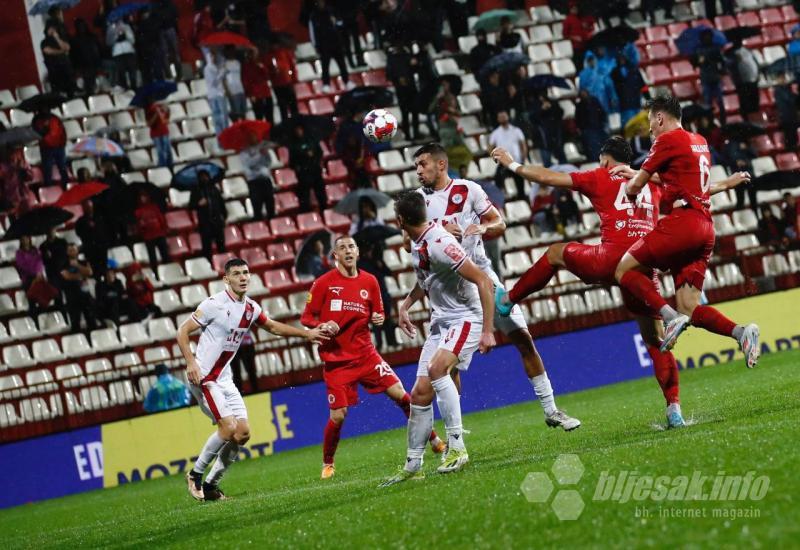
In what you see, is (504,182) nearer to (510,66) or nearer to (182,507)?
(510,66)

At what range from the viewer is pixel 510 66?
24078 millimetres

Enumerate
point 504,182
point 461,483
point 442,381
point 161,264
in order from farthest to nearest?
1. point 504,182
2. point 161,264
3. point 442,381
4. point 461,483

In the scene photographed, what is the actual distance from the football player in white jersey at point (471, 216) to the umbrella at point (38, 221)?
11955 mm

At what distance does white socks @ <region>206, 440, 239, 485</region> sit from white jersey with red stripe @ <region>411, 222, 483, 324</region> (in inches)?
112

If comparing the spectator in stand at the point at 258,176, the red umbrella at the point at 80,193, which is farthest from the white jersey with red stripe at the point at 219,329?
the spectator in stand at the point at 258,176

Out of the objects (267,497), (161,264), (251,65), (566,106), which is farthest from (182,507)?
(566,106)

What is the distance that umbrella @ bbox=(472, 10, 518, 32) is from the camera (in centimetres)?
2605

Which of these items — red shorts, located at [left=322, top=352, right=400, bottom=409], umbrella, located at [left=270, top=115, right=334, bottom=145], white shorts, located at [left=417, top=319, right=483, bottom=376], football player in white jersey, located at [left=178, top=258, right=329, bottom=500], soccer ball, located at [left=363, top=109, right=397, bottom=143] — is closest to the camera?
white shorts, located at [left=417, top=319, right=483, bottom=376]

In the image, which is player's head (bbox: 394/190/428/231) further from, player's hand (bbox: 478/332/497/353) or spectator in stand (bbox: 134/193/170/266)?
spectator in stand (bbox: 134/193/170/266)

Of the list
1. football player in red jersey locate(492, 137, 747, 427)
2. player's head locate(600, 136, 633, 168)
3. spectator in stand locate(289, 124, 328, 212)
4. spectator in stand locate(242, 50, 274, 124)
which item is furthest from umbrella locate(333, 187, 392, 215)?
player's head locate(600, 136, 633, 168)

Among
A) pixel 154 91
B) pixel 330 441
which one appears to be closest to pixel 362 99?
pixel 154 91

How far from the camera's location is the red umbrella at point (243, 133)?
22.4 meters

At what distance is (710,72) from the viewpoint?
25156 millimetres

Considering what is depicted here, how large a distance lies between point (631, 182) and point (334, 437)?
4447 millimetres
